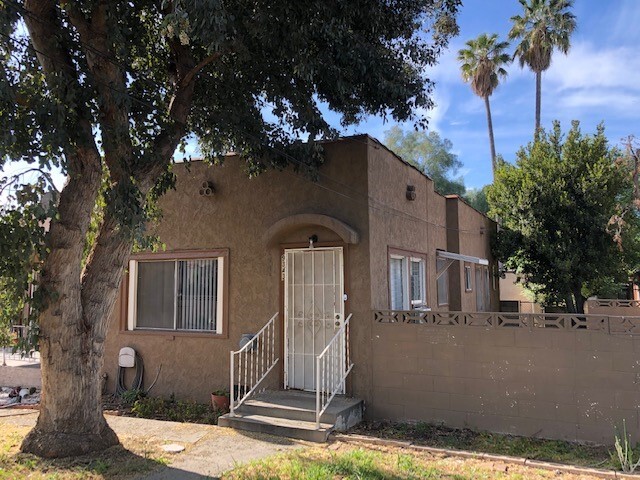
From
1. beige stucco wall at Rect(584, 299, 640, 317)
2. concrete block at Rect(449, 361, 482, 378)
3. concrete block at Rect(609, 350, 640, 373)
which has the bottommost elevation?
concrete block at Rect(449, 361, 482, 378)

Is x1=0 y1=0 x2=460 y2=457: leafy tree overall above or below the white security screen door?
above

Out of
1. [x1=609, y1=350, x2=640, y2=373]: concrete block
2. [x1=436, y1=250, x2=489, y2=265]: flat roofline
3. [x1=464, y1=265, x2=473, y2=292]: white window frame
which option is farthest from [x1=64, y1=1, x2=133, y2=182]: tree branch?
[x1=464, y1=265, x2=473, y2=292]: white window frame

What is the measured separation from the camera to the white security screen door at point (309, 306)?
8211 mm

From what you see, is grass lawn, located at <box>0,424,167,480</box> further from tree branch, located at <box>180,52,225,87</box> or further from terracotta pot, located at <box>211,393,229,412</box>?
tree branch, located at <box>180,52,225,87</box>

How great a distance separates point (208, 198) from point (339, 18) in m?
4.04

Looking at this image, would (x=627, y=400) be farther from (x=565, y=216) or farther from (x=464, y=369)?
(x=565, y=216)

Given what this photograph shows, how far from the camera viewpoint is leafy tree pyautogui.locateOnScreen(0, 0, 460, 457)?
5.58 m

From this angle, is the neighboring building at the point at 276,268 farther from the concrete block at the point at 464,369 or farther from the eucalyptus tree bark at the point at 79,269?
the eucalyptus tree bark at the point at 79,269

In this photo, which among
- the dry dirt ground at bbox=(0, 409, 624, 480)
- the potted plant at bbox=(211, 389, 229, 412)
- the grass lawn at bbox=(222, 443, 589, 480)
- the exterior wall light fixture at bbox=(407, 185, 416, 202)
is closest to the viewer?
the grass lawn at bbox=(222, 443, 589, 480)

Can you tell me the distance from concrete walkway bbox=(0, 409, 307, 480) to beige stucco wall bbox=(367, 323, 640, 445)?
1933 mm

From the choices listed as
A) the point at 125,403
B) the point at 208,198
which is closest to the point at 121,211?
the point at 208,198

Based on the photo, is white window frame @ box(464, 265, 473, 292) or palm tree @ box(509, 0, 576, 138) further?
palm tree @ box(509, 0, 576, 138)

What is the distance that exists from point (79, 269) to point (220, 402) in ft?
11.6

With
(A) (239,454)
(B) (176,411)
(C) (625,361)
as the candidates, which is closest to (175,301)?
(B) (176,411)
